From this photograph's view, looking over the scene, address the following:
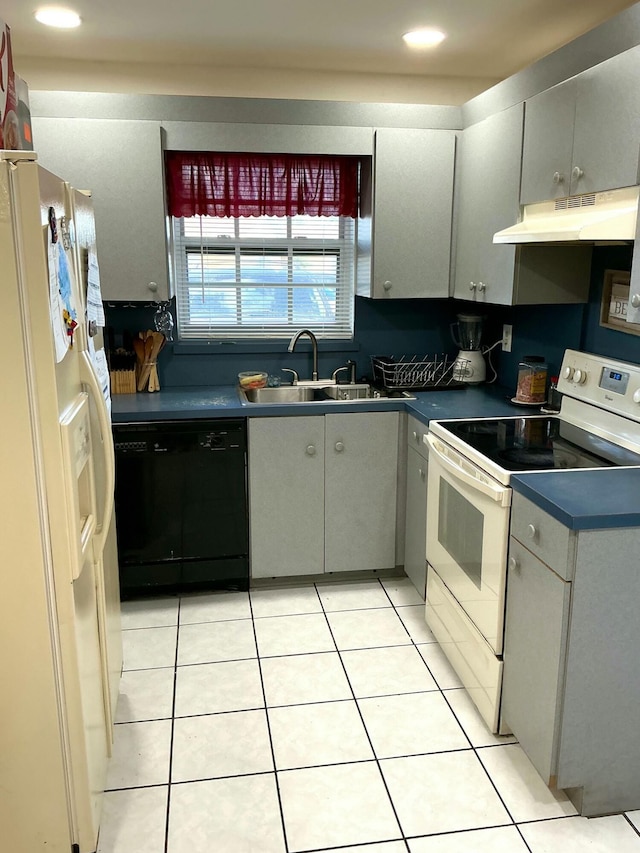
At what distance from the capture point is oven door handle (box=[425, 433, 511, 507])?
2.17m

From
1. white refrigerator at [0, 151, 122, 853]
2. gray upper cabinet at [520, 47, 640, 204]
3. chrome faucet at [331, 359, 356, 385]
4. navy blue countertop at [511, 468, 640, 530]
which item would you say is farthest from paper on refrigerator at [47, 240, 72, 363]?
chrome faucet at [331, 359, 356, 385]

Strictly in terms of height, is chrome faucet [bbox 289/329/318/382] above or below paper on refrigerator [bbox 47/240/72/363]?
below

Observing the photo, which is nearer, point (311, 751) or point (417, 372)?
point (311, 751)

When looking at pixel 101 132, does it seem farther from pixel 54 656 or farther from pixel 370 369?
pixel 54 656

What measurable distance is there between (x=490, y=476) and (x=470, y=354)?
1.47 meters

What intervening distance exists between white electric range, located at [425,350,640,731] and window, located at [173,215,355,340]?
128 cm

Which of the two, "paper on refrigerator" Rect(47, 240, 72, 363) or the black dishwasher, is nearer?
"paper on refrigerator" Rect(47, 240, 72, 363)

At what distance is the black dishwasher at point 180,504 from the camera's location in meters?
3.09

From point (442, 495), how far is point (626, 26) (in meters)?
1.68

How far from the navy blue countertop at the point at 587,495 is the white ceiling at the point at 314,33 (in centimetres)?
178

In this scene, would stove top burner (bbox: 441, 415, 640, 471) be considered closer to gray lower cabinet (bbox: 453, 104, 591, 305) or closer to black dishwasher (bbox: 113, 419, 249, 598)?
gray lower cabinet (bbox: 453, 104, 591, 305)

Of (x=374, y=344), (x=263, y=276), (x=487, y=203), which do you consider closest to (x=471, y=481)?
(x=487, y=203)

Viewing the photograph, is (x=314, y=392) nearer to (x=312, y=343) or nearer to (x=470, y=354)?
(x=312, y=343)

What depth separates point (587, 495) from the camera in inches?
77.6
